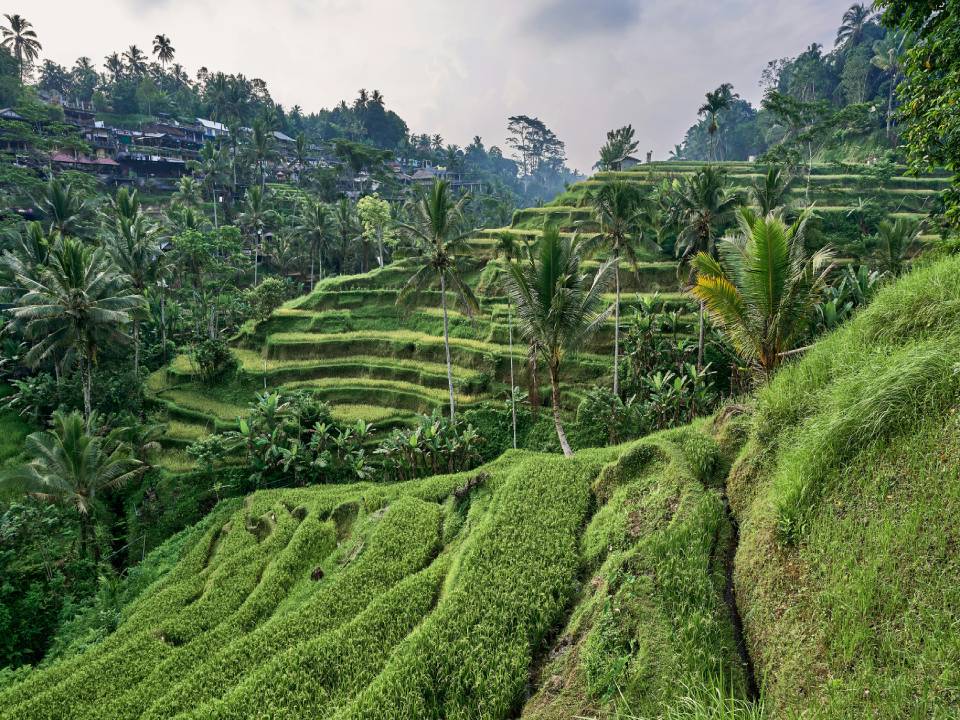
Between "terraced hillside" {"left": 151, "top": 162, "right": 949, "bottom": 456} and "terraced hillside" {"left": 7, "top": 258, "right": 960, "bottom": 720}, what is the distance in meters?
13.0

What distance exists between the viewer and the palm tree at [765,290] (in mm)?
7668

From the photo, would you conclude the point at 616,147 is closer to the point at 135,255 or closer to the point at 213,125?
the point at 135,255

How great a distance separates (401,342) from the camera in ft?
90.0

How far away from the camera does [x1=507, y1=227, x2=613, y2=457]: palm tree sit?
13258 millimetres

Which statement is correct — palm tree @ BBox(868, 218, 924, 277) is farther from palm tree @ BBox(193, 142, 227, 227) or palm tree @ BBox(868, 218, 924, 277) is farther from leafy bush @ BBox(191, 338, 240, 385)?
palm tree @ BBox(193, 142, 227, 227)

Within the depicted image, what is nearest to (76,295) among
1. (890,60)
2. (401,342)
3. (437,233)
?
(437,233)

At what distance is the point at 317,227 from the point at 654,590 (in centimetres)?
4061

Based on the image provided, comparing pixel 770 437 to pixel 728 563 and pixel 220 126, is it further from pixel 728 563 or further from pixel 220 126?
pixel 220 126

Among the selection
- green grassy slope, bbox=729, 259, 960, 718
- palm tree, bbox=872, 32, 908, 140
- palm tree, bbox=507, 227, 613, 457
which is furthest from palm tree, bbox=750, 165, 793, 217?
palm tree, bbox=872, 32, 908, 140

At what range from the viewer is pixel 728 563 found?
600 centimetres

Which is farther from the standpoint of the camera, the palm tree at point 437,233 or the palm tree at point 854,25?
the palm tree at point 854,25

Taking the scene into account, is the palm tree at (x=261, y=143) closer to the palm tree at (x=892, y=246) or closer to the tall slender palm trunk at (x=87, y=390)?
the tall slender palm trunk at (x=87, y=390)

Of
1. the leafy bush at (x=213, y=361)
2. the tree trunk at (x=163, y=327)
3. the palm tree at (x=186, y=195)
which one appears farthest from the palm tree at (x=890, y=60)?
the palm tree at (x=186, y=195)

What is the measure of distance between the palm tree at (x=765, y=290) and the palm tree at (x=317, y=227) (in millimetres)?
37524
